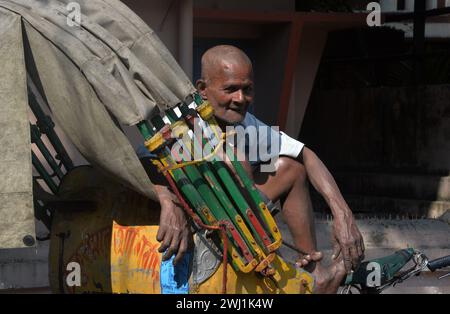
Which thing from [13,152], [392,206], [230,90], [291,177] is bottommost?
[392,206]

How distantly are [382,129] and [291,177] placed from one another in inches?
377

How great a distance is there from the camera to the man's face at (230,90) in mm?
3920

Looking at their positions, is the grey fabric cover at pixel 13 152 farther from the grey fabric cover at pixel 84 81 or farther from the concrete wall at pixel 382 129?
the concrete wall at pixel 382 129

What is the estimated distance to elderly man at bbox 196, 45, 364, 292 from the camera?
3932 millimetres

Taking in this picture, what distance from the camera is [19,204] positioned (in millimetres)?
3531

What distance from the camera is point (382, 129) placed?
Answer: 13422 millimetres

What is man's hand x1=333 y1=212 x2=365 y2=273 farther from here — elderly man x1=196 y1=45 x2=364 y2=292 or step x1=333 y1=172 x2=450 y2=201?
step x1=333 y1=172 x2=450 y2=201

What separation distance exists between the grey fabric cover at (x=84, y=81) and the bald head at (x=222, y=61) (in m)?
0.24

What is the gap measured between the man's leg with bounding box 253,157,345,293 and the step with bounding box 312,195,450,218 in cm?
696

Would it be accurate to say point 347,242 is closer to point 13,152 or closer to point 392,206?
point 13,152

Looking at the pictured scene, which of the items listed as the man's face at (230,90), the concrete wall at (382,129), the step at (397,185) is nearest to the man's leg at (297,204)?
the man's face at (230,90)

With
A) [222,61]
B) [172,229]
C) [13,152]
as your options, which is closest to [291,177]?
[222,61]

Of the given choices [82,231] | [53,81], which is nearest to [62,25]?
[53,81]

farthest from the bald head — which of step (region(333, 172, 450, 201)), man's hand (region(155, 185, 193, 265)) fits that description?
step (region(333, 172, 450, 201))
